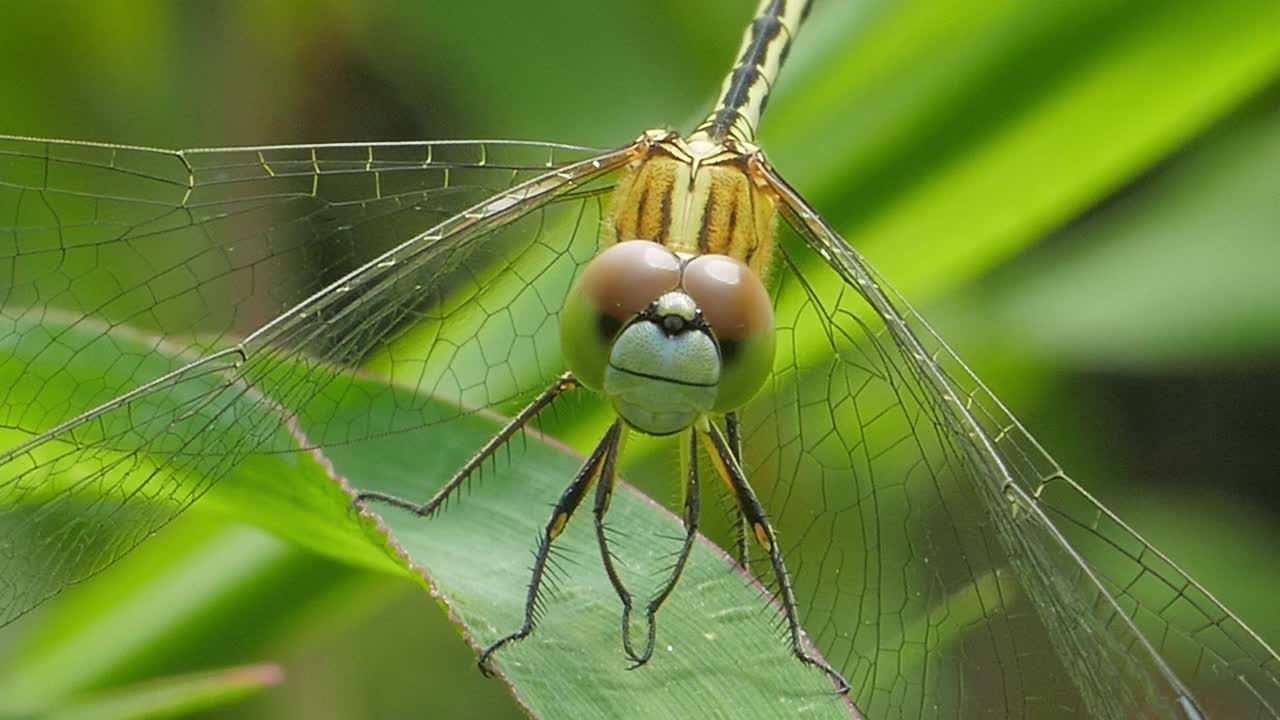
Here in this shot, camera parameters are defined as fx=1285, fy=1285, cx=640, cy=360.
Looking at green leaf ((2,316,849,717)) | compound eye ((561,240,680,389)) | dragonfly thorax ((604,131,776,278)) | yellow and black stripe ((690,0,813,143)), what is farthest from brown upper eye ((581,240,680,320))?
yellow and black stripe ((690,0,813,143))

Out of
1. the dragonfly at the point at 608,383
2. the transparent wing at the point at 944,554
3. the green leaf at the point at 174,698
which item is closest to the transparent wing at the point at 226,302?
the dragonfly at the point at 608,383

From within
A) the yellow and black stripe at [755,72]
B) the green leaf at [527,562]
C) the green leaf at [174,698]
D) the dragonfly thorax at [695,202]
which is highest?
the yellow and black stripe at [755,72]

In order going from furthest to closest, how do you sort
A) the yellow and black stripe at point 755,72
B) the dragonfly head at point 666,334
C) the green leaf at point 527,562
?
the yellow and black stripe at point 755,72
the dragonfly head at point 666,334
the green leaf at point 527,562

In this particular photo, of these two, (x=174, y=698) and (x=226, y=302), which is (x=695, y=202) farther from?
(x=174, y=698)

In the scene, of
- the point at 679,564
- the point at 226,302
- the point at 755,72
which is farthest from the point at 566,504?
the point at 755,72

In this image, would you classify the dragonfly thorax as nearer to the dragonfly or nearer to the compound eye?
the dragonfly

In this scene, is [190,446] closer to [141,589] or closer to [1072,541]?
[141,589]

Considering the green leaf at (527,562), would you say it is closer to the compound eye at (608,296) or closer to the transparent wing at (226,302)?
the transparent wing at (226,302)

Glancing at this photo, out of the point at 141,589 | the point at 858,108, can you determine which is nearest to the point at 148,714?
the point at 141,589
